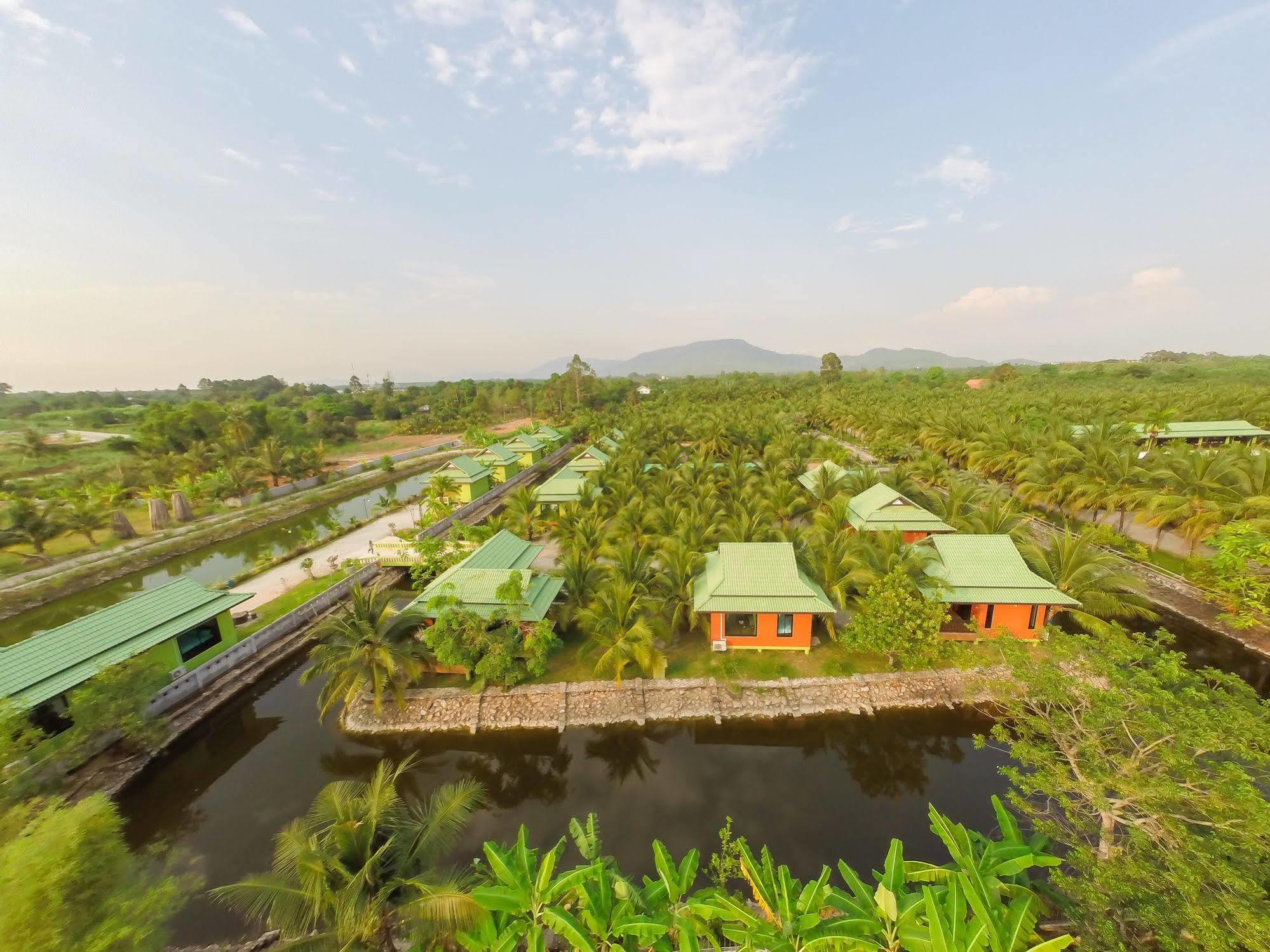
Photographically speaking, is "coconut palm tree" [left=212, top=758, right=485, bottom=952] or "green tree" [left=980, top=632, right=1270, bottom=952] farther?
"coconut palm tree" [left=212, top=758, right=485, bottom=952]

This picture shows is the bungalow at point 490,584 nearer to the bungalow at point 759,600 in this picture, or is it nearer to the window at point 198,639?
the bungalow at point 759,600

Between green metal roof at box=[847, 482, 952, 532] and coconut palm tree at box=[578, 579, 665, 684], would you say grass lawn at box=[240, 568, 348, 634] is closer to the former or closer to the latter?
coconut palm tree at box=[578, 579, 665, 684]

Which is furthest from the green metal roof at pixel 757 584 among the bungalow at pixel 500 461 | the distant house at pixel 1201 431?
the distant house at pixel 1201 431

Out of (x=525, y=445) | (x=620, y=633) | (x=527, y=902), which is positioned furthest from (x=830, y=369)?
(x=527, y=902)

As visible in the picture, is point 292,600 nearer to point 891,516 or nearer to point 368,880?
point 368,880

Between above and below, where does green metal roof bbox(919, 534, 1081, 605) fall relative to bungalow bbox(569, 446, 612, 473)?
below

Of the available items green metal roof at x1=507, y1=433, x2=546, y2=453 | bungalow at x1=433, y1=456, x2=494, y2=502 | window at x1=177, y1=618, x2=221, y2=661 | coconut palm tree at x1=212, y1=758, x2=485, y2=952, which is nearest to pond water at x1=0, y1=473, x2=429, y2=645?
bungalow at x1=433, y1=456, x2=494, y2=502
